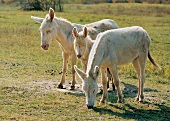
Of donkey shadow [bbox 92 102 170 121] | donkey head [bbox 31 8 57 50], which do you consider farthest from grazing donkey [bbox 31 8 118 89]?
donkey shadow [bbox 92 102 170 121]

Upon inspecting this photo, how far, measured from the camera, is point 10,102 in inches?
441

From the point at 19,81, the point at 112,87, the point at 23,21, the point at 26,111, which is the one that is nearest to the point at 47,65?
the point at 19,81

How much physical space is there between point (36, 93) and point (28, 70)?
3878mm

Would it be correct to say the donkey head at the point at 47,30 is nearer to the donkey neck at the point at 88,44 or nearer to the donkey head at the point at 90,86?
the donkey neck at the point at 88,44

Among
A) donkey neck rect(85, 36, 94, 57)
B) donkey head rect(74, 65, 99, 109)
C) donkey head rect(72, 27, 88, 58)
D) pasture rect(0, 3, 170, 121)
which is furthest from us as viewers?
donkey neck rect(85, 36, 94, 57)

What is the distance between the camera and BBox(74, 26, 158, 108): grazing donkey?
10000mm

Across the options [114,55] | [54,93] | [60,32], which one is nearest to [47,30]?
[60,32]

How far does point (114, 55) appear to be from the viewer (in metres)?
11.0

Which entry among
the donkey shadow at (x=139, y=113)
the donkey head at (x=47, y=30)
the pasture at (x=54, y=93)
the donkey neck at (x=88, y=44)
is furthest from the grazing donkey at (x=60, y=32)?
the donkey shadow at (x=139, y=113)

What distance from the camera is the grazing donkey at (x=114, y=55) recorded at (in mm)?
10000

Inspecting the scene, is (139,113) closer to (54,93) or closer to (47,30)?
(54,93)

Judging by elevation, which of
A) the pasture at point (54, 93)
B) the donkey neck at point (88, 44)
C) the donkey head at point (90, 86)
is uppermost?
the donkey neck at point (88, 44)

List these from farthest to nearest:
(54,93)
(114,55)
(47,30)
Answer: (47,30) < (54,93) < (114,55)

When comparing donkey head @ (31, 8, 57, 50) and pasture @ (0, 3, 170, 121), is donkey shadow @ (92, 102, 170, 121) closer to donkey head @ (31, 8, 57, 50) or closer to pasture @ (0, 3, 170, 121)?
pasture @ (0, 3, 170, 121)
